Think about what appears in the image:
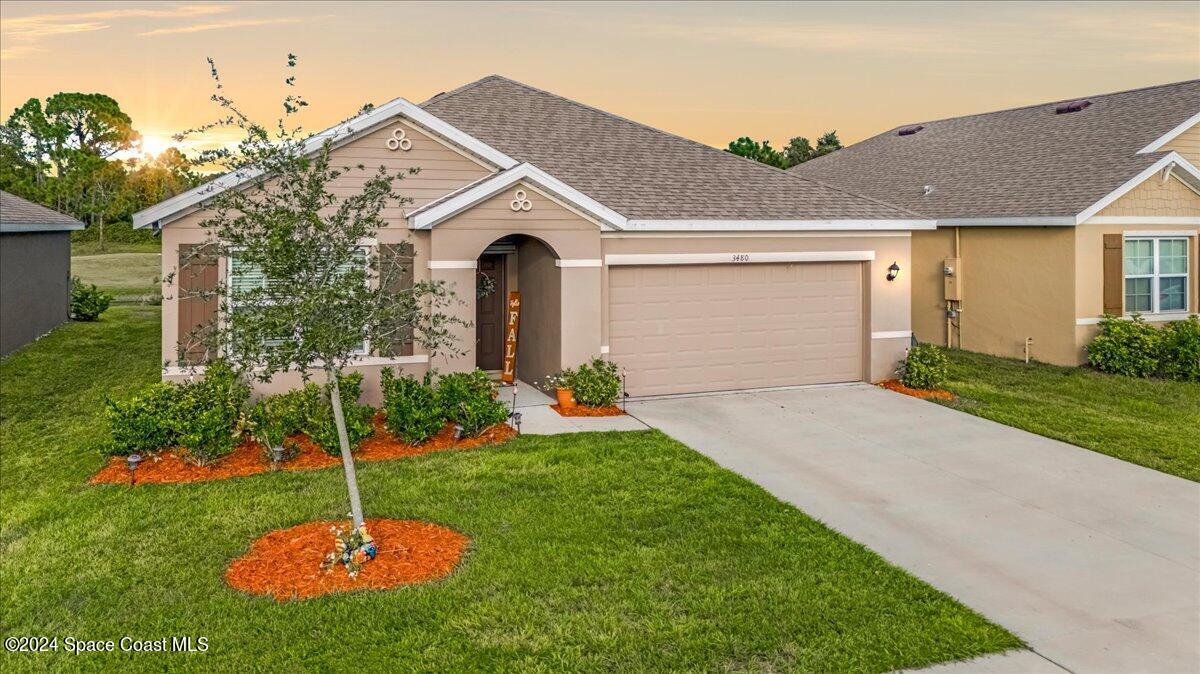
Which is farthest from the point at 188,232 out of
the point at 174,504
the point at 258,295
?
the point at 258,295

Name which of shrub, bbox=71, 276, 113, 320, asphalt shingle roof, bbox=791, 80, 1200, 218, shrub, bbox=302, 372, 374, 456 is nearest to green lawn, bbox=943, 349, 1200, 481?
asphalt shingle roof, bbox=791, 80, 1200, 218

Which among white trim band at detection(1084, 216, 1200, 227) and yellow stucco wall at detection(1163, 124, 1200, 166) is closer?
white trim band at detection(1084, 216, 1200, 227)

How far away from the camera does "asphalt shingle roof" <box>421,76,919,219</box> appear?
585 inches

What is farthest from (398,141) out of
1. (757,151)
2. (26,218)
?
(757,151)

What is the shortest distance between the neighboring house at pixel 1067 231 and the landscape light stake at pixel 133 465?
16.6m

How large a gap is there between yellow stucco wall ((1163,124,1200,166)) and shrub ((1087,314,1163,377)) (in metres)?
4.77

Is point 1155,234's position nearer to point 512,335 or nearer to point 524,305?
point 524,305

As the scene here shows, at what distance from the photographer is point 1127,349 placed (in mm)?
16312

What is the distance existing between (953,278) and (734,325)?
7.37 meters

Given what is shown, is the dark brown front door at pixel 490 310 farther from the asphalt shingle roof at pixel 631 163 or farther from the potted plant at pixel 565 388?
the potted plant at pixel 565 388

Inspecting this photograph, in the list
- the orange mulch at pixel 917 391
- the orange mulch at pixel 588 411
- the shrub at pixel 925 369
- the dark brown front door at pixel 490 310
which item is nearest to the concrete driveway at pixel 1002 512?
the orange mulch at pixel 588 411

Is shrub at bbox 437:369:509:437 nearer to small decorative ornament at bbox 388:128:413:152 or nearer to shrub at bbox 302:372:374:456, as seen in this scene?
shrub at bbox 302:372:374:456

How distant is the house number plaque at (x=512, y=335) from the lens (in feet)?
49.5

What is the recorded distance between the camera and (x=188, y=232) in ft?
38.8
